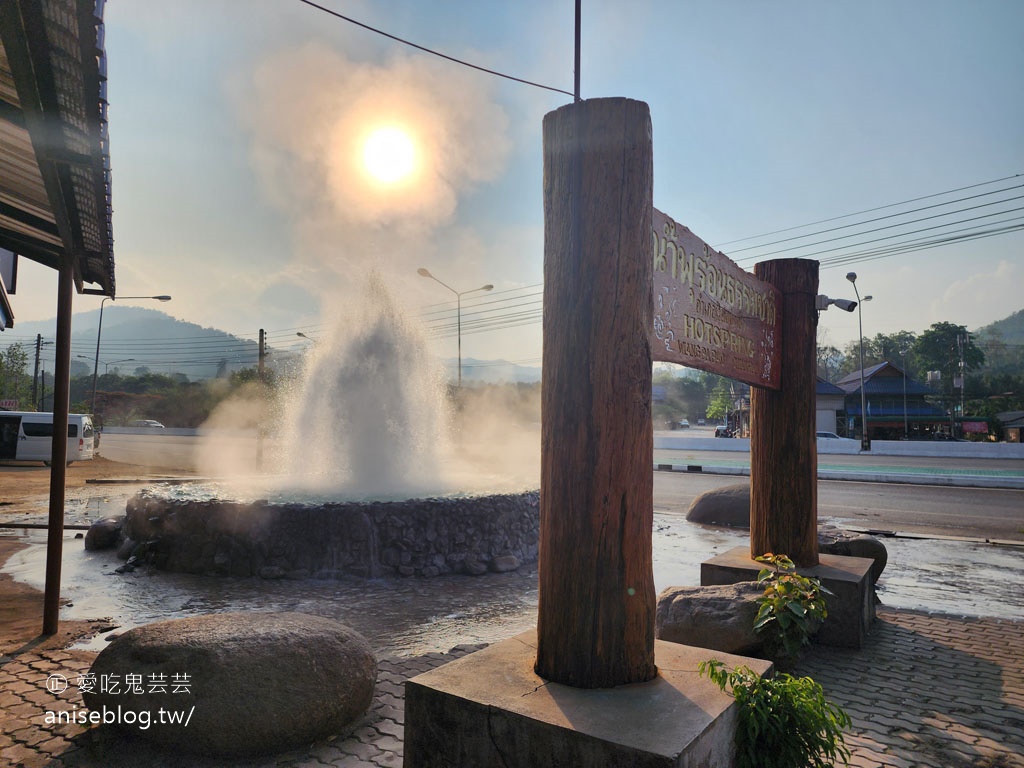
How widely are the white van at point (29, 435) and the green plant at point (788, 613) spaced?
26179 mm

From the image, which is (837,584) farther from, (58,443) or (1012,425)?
(1012,425)

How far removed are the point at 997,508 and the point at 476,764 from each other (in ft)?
50.8

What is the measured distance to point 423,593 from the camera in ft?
24.0

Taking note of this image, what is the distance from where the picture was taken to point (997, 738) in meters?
3.40

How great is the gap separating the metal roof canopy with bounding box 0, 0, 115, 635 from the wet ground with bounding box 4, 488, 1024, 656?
1607mm

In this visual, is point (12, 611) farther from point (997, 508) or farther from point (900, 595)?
point (997, 508)

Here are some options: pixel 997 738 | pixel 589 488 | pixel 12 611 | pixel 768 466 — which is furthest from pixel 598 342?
pixel 12 611

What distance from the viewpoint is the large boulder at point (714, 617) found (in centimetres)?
437

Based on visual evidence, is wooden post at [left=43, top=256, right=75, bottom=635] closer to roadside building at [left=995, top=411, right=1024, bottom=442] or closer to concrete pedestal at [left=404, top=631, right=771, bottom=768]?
concrete pedestal at [left=404, top=631, right=771, bottom=768]

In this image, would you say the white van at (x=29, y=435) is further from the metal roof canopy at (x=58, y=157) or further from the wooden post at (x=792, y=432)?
the wooden post at (x=792, y=432)

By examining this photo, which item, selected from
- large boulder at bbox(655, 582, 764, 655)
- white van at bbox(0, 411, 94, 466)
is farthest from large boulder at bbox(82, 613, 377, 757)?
white van at bbox(0, 411, 94, 466)

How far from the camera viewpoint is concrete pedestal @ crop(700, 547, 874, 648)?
4961 millimetres

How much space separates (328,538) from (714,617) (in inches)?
203

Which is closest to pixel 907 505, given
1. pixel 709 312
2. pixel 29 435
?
pixel 709 312
